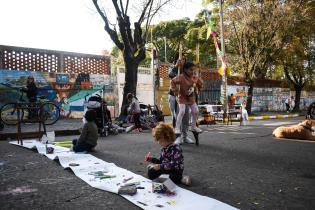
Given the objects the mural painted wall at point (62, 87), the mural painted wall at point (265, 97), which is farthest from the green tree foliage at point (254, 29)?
the mural painted wall at point (62, 87)

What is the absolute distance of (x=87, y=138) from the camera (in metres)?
6.71

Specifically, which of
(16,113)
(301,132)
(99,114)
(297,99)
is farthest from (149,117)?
(297,99)

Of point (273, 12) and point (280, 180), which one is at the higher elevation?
point (273, 12)

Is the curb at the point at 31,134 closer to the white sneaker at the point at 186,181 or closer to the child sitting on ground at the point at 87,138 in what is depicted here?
the child sitting on ground at the point at 87,138

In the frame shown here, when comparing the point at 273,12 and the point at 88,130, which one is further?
the point at 273,12

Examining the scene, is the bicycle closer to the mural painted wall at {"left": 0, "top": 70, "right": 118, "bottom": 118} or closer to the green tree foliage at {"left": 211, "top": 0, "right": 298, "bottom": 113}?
the mural painted wall at {"left": 0, "top": 70, "right": 118, "bottom": 118}

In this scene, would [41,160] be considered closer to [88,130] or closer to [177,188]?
[88,130]

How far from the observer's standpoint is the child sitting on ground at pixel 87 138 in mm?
6618

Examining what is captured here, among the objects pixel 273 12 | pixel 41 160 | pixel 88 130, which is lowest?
pixel 41 160

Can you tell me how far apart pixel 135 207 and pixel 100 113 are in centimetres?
759

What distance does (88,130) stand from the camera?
22.5 feet

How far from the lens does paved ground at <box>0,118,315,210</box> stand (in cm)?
340

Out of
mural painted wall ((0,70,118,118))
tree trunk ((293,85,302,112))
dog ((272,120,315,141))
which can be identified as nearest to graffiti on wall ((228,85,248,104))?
tree trunk ((293,85,302,112))

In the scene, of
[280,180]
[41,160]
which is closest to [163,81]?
[41,160]
